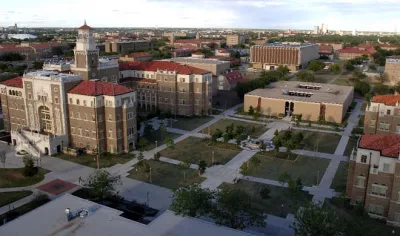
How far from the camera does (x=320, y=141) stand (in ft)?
194

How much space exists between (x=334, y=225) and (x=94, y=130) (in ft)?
117

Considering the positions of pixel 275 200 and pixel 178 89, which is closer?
pixel 275 200

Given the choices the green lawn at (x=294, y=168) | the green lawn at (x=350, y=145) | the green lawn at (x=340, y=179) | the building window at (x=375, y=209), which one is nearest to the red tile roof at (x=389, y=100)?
the green lawn at (x=350, y=145)

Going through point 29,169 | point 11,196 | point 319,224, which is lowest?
point 11,196

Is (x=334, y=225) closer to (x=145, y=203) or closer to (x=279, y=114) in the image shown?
(x=145, y=203)

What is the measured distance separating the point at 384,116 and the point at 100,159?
40.9 meters

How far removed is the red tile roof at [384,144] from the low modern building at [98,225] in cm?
1697

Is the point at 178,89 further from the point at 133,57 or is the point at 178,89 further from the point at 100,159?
the point at 133,57

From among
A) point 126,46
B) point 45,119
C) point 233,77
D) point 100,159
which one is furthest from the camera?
point 126,46

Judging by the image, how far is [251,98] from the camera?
77000 mm

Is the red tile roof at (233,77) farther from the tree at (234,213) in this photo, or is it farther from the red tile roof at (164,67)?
the tree at (234,213)

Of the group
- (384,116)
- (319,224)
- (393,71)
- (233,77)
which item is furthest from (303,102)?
(393,71)

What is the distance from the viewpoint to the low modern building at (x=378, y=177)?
33.5 m

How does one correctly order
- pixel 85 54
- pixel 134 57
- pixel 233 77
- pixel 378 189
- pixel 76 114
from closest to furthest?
pixel 378 189 < pixel 76 114 < pixel 85 54 < pixel 233 77 < pixel 134 57
